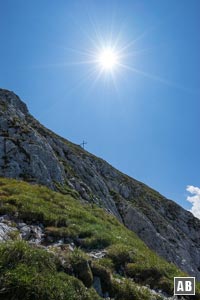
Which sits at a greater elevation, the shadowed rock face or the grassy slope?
the shadowed rock face

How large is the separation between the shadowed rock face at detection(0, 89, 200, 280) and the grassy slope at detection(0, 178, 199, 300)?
33.3 ft

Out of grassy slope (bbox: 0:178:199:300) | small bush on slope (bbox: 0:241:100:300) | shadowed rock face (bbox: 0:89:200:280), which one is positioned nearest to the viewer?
small bush on slope (bbox: 0:241:100:300)

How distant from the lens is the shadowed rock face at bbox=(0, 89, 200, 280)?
120 ft

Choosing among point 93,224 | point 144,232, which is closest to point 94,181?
point 144,232

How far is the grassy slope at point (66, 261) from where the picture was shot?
9148 mm

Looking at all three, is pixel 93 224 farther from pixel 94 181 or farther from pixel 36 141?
pixel 94 181

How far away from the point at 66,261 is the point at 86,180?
39.6 meters

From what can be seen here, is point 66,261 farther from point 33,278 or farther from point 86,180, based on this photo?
point 86,180

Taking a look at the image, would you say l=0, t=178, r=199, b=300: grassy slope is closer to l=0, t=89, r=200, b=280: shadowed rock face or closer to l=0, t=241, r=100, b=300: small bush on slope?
l=0, t=241, r=100, b=300: small bush on slope

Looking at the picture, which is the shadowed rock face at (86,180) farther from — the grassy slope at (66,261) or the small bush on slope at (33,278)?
the small bush on slope at (33,278)

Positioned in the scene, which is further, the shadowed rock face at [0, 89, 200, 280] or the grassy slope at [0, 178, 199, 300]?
the shadowed rock face at [0, 89, 200, 280]

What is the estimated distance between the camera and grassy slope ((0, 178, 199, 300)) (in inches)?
360

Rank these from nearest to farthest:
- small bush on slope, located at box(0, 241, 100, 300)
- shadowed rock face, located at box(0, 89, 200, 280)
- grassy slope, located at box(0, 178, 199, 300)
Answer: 1. small bush on slope, located at box(0, 241, 100, 300)
2. grassy slope, located at box(0, 178, 199, 300)
3. shadowed rock face, located at box(0, 89, 200, 280)

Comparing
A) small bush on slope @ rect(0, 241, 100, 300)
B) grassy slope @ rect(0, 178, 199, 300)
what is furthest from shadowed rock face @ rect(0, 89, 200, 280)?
small bush on slope @ rect(0, 241, 100, 300)
